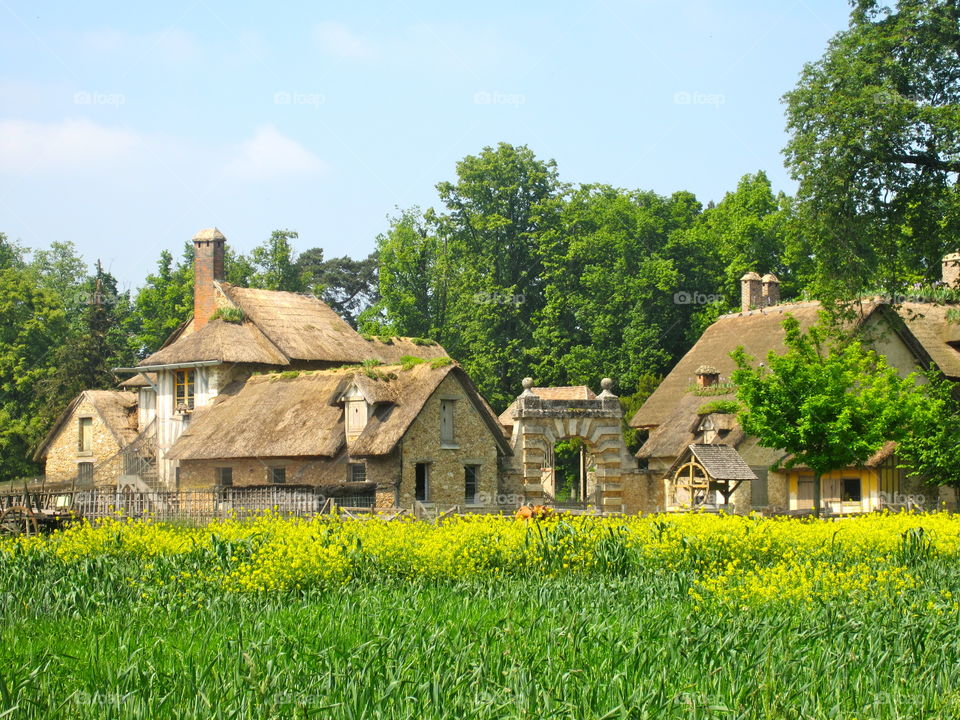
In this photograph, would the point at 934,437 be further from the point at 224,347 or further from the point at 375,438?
the point at 224,347

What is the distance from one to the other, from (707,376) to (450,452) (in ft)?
43.9

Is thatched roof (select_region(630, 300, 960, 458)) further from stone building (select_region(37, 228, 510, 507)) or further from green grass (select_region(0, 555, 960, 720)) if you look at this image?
green grass (select_region(0, 555, 960, 720))

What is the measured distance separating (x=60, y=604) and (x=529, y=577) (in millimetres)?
6614

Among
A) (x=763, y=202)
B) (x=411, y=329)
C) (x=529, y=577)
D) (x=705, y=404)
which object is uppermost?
(x=763, y=202)

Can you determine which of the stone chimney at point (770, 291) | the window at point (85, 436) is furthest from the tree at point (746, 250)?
the window at point (85, 436)

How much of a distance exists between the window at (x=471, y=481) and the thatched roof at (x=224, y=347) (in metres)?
11.1

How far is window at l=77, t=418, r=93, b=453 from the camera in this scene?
169 ft

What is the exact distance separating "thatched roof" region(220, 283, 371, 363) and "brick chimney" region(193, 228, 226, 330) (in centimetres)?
107

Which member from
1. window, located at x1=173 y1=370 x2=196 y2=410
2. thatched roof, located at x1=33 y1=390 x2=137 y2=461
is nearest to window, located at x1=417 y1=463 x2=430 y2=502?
window, located at x1=173 y1=370 x2=196 y2=410

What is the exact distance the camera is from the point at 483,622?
12844mm

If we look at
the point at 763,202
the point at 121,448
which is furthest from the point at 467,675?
the point at 763,202

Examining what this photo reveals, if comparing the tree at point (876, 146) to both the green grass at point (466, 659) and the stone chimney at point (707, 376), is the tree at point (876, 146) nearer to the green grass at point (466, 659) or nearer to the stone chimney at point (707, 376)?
the stone chimney at point (707, 376)

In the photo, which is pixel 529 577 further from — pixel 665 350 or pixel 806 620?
pixel 665 350

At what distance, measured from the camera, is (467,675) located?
9.77 m
